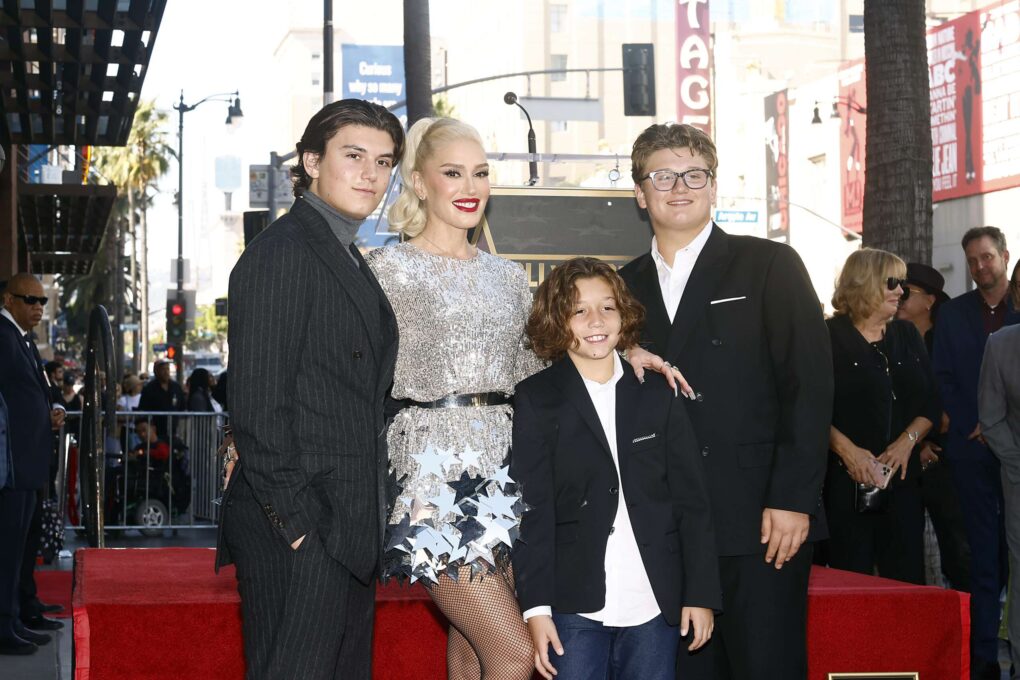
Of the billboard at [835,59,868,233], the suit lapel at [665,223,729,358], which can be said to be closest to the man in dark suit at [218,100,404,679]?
the suit lapel at [665,223,729,358]

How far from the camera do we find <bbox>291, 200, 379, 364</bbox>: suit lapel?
376cm

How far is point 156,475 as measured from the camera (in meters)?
15.2

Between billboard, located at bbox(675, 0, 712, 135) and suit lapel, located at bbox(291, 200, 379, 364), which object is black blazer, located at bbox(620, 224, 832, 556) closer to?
suit lapel, located at bbox(291, 200, 379, 364)

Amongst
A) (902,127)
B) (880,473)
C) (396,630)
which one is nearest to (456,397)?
(396,630)

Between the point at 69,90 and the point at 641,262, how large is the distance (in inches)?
480

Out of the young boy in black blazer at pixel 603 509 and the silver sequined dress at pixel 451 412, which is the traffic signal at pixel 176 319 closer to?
the silver sequined dress at pixel 451 412

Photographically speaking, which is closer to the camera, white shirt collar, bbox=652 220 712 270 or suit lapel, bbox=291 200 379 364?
suit lapel, bbox=291 200 379 364

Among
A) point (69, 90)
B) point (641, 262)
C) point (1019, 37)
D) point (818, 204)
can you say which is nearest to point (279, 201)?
point (69, 90)

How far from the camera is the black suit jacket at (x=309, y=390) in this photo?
3.54m

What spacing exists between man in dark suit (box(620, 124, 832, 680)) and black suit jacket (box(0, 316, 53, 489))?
474cm

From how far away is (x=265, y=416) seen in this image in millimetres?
3537

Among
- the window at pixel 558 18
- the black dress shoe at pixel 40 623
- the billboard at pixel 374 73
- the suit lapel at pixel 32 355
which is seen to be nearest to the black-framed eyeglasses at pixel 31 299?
the suit lapel at pixel 32 355

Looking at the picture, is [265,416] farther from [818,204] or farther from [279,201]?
[818,204]

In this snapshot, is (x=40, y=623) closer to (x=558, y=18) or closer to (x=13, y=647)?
(x=13, y=647)
